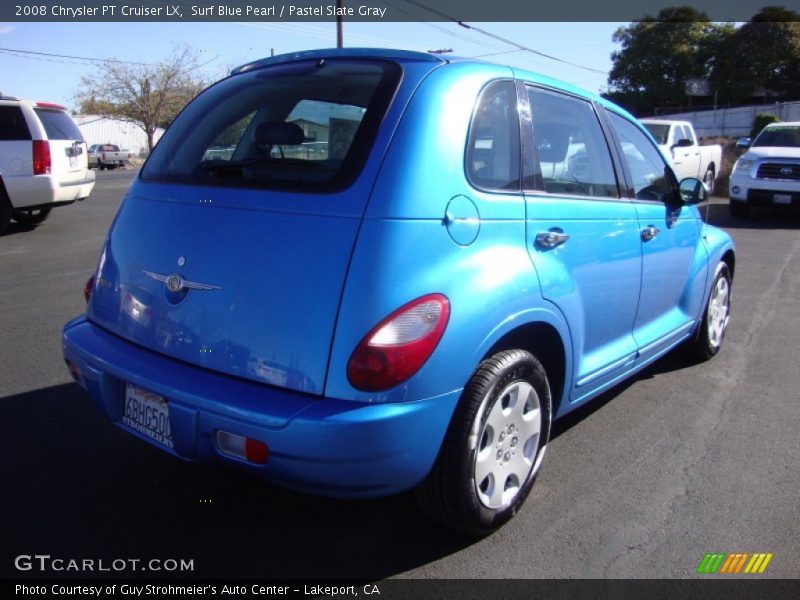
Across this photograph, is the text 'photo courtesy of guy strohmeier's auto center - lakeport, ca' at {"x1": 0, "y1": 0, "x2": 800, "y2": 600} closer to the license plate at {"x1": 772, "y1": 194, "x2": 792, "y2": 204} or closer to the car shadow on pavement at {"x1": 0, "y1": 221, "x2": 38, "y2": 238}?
the car shadow on pavement at {"x1": 0, "y1": 221, "x2": 38, "y2": 238}

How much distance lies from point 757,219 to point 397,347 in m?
13.6

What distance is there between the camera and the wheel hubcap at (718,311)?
15.9ft

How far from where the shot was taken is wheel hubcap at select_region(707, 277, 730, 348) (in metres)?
4.86

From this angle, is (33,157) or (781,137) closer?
(33,157)

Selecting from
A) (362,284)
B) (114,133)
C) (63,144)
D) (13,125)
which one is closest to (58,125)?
(63,144)

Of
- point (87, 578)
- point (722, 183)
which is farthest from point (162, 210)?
point (722, 183)

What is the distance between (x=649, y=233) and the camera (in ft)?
12.1

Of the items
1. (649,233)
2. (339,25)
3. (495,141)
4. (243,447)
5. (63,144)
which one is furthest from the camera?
(339,25)

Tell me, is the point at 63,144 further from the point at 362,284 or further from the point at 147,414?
the point at 362,284

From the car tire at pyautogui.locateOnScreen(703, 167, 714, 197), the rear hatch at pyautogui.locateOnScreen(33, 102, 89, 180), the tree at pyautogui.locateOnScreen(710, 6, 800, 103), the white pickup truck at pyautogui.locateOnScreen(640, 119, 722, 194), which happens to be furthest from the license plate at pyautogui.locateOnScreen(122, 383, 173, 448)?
the tree at pyautogui.locateOnScreen(710, 6, 800, 103)

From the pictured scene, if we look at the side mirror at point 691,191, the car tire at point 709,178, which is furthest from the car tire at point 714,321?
the car tire at point 709,178

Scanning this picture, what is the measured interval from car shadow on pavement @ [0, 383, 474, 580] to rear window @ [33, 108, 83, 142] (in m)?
8.10

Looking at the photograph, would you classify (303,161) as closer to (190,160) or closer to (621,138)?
(190,160)

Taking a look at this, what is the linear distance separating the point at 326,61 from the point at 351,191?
805 millimetres
